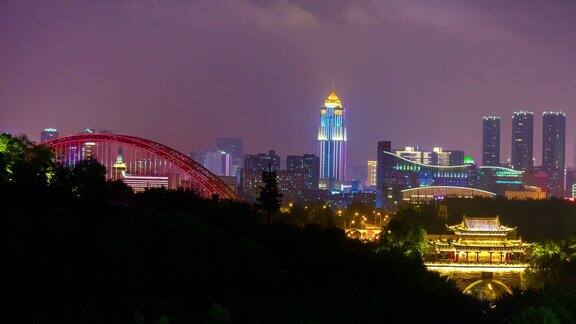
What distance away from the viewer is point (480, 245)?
163ft

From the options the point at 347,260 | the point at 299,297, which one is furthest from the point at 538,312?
the point at 347,260

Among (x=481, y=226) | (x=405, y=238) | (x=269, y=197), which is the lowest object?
(x=405, y=238)

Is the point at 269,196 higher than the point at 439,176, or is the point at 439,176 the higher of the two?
the point at 269,196

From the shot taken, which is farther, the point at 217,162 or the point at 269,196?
the point at 217,162

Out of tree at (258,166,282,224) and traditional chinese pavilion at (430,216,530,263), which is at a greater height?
tree at (258,166,282,224)

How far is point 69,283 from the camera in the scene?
20.2m

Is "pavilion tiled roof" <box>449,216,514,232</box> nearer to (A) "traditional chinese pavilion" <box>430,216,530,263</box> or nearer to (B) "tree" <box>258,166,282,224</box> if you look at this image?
(A) "traditional chinese pavilion" <box>430,216,530,263</box>

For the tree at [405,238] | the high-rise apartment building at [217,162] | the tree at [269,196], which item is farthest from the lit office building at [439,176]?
the tree at [269,196]

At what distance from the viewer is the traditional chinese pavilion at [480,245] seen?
161ft

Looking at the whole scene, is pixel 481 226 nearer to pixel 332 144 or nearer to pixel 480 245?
pixel 480 245

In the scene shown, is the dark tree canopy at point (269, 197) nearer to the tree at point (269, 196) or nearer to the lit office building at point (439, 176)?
the tree at point (269, 196)

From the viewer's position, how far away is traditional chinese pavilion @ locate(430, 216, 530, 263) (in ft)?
161

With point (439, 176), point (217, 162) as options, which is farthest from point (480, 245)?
point (217, 162)

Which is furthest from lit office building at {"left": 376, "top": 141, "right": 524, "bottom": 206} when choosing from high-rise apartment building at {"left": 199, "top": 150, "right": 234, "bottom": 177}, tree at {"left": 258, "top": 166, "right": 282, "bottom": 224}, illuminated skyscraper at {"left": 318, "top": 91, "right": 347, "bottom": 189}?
tree at {"left": 258, "top": 166, "right": 282, "bottom": 224}
